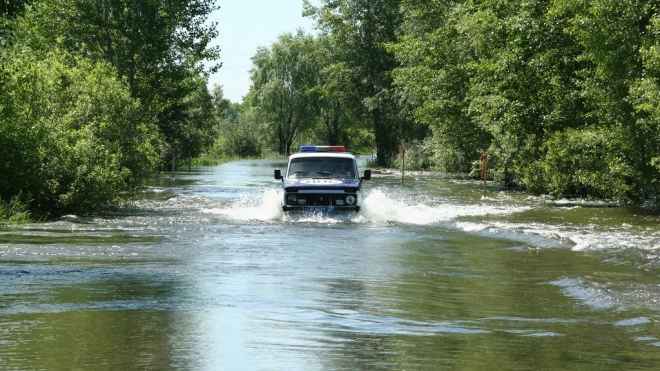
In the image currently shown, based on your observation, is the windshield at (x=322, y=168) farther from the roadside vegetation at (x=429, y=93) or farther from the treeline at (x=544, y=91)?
the treeline at (x=544, y=91)

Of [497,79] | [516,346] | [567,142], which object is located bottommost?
[516,346]

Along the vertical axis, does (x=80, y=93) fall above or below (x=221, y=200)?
above

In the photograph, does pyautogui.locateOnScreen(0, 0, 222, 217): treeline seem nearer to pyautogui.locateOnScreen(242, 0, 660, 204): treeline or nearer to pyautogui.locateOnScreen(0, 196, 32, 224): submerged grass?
pyautogui.locateOnScreen(0, 196, 32, 224): submerged grass

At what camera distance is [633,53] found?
2731cm

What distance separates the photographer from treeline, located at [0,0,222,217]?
76.6 feet

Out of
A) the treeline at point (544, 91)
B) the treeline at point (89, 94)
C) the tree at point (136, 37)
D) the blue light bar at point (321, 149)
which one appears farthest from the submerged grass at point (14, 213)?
the tree at point (136, 37)

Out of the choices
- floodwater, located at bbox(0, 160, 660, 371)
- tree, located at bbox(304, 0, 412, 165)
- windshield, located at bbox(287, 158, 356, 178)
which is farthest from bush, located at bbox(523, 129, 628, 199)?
tree, located at bbox(304, 0, 412, 165)

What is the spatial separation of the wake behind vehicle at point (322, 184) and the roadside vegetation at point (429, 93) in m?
5.17

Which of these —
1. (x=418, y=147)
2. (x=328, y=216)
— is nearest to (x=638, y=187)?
(x=328, y=216)

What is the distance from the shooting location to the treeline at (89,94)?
76.6 ft

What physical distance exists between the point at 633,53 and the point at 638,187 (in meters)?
4.53

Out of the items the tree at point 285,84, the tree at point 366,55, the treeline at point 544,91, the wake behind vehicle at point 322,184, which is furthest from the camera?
the tree at point 285,84

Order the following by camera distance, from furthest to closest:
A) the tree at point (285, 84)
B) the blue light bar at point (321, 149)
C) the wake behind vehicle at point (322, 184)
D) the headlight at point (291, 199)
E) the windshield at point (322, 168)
Answer: the tree at point (285, 84) < the blue light bar at point (321, 149) < the windshield at point (322, 168) < the headlight at point (291, 199) < the wake behind vehicle at point (322, 184)

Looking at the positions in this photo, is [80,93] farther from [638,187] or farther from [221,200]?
[638,187]
